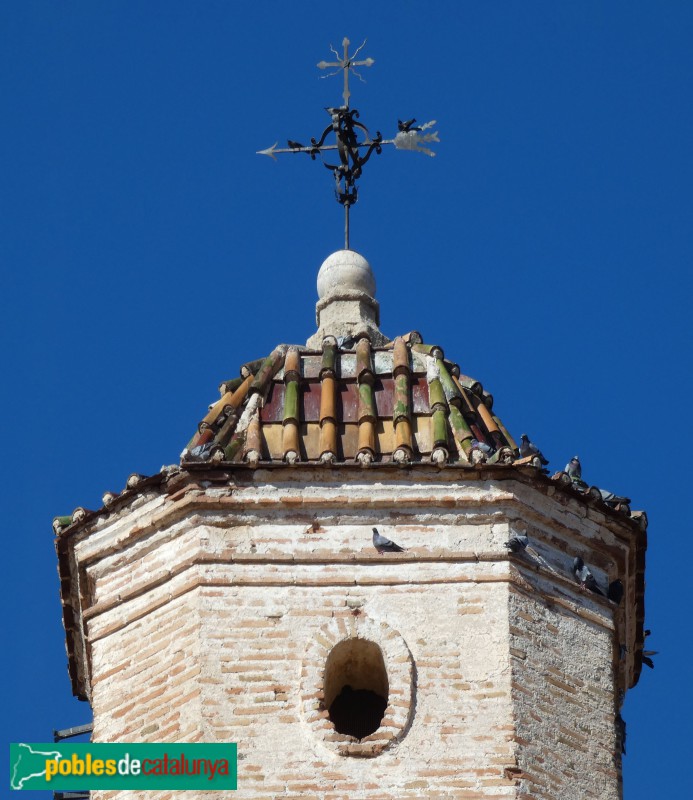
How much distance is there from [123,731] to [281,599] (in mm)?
1299

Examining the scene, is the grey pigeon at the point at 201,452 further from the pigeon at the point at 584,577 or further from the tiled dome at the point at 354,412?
the pigeon at the point at 584,577

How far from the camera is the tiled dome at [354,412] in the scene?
19.4 m

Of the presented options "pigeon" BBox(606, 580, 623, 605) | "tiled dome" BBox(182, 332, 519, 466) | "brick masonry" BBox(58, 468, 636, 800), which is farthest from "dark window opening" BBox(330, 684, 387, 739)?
"pigeon" BBox(606, 580, 623, 605)

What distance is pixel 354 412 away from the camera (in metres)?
19.9

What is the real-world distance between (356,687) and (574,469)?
87.9 inches

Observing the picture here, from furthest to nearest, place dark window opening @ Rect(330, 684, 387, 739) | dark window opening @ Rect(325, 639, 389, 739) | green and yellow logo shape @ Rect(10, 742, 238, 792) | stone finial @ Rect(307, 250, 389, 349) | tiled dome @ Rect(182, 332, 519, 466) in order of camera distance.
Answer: stone finial @ Rect(307, 250, 389, 349), tiled dome @ Rect(182, 332, 519, 466), dark window opening @ Rect(330, 684, 387, 739), dark window opening @ Rect(325, 639, 389, 739), green and yellow logo shape @ Rect(10, 742, 238, 792)

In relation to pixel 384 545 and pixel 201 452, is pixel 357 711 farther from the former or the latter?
pixel 201 452

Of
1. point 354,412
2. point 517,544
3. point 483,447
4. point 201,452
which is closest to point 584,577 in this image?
point 517,544

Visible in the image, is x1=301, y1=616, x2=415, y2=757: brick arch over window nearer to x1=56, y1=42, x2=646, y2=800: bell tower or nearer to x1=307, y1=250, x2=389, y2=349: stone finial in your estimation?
x1=56, y1=42, x2=646, y2=800: bell tower

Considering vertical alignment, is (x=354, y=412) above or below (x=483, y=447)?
above

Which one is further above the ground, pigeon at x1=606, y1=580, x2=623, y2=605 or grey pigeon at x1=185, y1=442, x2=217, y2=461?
grey pigeon at x1=185, y1=442, x2=217, y2=461

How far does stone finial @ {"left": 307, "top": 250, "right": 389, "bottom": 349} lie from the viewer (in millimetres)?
21141

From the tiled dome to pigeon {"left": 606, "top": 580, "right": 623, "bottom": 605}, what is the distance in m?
1.12

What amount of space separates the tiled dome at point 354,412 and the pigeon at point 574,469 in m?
0.42
